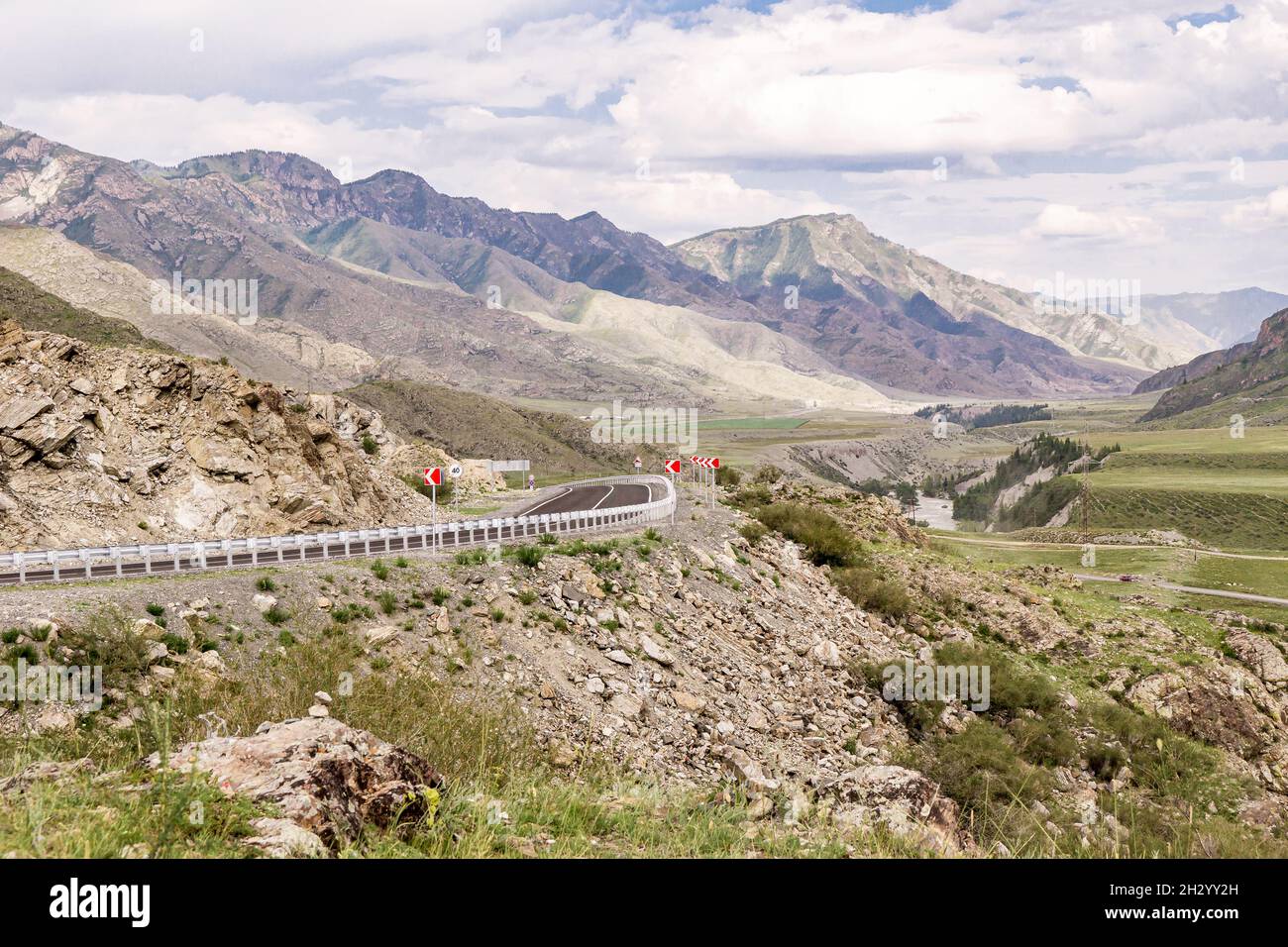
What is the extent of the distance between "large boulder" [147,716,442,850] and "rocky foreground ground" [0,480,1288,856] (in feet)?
0.10

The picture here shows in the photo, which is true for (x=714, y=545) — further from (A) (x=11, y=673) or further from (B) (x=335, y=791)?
(B) (x=335, y=791)

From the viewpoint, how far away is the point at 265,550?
30.0 m

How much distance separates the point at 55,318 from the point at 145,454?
49235mm

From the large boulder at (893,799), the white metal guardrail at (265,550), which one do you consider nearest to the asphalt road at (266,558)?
the white metal guardrail at (265,550)

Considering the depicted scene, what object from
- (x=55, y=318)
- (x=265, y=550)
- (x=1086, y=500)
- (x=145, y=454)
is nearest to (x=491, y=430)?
(x=55, y=318)

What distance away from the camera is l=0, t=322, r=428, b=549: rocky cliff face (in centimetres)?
3256

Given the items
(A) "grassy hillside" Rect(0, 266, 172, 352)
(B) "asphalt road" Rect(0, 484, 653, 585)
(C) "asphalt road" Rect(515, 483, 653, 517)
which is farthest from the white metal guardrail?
(A) "grassy hillside" Rect(0, 266, 172, 352)

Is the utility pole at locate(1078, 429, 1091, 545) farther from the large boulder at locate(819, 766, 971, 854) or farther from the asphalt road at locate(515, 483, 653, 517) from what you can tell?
the large boulder at locate(819, 766, 971, 854)

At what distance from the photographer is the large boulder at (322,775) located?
22.9 ft

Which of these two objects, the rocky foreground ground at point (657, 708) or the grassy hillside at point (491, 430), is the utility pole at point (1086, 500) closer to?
the grassy hillside at point (491, 430)

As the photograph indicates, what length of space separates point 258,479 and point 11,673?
2239 cm

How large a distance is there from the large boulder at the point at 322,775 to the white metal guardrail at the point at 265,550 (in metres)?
18.9

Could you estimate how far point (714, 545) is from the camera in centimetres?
3750
